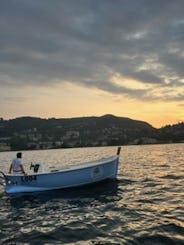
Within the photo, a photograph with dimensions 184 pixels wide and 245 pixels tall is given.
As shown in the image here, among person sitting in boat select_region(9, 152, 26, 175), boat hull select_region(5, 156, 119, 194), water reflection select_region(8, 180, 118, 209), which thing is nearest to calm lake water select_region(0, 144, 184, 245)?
water reflection select_region(8, 180, 118, 209)

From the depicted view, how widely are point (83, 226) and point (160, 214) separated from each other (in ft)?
10.9

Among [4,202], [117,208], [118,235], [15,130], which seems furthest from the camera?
[15,130]

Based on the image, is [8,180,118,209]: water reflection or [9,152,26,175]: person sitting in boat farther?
[9,152,26,175]: person sitting in boat

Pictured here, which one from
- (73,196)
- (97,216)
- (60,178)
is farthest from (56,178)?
→ (97,216)

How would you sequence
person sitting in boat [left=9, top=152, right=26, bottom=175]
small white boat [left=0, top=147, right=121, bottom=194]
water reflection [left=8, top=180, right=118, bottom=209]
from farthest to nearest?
person sitting in boat [left=9, top=152, right=26, bottom=175], small white boat [left=0, top=147, right=121, bottom=194], water reflection [left=8, top=180, right=118, bottom=209]

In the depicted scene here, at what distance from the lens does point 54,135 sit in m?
187

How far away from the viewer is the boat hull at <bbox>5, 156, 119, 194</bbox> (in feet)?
74.1

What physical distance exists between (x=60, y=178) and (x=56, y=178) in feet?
0.87

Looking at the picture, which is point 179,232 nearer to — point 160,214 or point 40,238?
point 160,214

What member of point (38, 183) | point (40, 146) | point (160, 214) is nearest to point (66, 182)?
point (38, 183)

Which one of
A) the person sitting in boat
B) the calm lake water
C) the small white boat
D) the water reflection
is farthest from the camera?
the person sitting in boat

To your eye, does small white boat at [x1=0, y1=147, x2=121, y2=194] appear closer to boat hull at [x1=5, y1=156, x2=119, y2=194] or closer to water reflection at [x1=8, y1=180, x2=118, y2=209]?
boat hull at [x1=5, y1=156, x2=119, y2=194]

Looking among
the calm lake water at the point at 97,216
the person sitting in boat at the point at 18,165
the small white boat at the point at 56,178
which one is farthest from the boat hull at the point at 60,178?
the person sitting in boat at the point at 18,165

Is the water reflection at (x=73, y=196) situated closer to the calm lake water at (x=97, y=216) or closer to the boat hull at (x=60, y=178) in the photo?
the calm lake water at (x=97, y=216)
